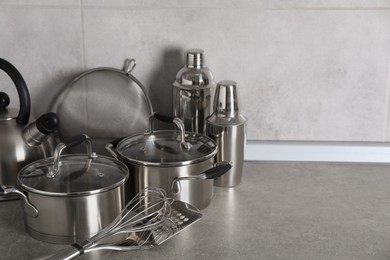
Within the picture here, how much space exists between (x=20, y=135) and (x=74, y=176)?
0.53 feet

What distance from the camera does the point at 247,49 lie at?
1194 mm

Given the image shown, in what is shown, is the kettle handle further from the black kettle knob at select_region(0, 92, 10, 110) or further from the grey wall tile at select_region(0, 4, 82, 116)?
Answer: the grey wall tile at select_region(0, 4, 82, 116)

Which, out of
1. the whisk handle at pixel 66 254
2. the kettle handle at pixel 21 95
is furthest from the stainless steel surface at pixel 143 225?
the kettle handle at pixel 21 95

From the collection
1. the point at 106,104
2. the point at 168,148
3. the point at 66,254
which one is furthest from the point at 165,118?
the point at 66,254

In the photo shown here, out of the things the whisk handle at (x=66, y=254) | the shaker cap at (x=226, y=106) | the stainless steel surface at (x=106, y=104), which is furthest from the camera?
the stainless steel surface at (x=106, y=104)

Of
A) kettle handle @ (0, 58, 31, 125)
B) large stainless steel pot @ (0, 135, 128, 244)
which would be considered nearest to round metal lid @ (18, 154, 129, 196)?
large stainless steel pot @ (0, 135, 128, 244)

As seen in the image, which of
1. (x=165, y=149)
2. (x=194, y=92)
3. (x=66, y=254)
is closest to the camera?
(x=66, y=254)

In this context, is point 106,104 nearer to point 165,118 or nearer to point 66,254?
point 165,118

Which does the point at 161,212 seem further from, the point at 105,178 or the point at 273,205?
the point at 273,205

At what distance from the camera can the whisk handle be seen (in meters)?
0.82

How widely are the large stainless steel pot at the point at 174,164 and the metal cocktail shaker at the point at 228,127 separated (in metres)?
0.03

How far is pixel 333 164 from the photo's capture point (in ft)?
4.02

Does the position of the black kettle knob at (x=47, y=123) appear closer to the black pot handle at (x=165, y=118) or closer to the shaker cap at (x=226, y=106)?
the black pot handle at (x=165, y=118)

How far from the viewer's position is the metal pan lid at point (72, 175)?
0.89 meters
